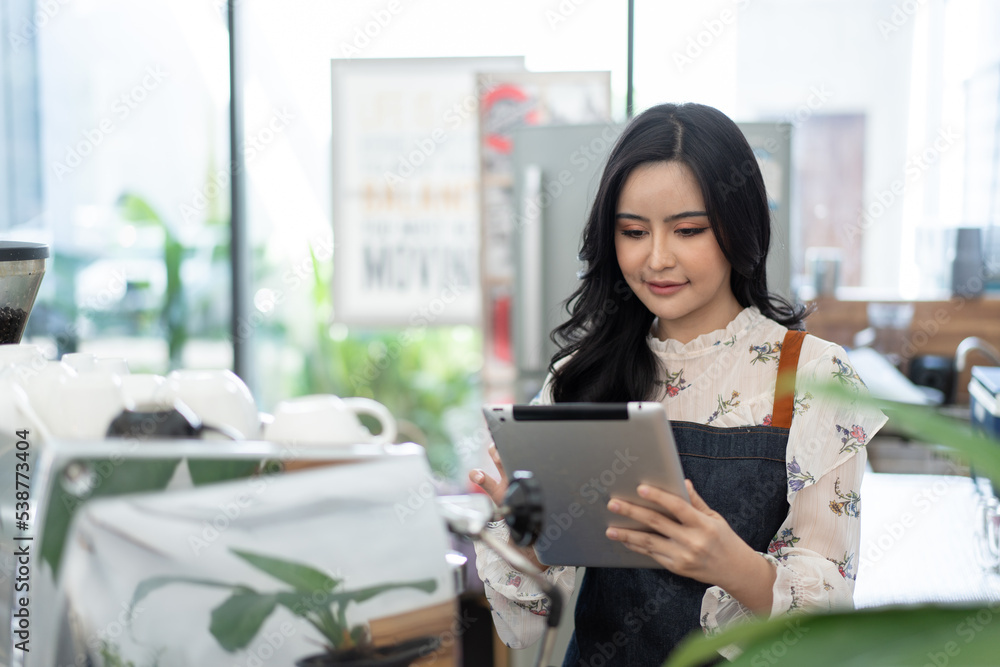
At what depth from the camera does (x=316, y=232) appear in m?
3.98

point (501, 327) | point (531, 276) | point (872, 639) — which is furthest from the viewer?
point (501, 327)

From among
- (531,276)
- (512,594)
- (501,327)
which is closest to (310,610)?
(512,594)

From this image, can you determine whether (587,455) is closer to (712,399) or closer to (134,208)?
(712,399)

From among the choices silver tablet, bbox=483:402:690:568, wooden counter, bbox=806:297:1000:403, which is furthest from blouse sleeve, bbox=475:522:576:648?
wooden counter, bbox=806:297:1000:403

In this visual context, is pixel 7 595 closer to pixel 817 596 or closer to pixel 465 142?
pixel 817 596

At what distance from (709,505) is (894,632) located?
878 mm

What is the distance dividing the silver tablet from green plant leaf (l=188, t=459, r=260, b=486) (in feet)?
1.00

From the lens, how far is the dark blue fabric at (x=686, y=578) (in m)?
1.17

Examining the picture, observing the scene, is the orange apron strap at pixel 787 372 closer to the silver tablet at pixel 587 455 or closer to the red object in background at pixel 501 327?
the silver tablet at pixel 587 455

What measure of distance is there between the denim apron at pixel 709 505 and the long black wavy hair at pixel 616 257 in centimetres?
11

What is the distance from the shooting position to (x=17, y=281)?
1.11 meters

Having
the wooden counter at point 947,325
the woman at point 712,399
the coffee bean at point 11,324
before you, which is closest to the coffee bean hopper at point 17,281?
the coffee bean at point 11,324

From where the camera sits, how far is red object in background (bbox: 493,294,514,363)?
3281 mm

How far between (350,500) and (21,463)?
0.40m
